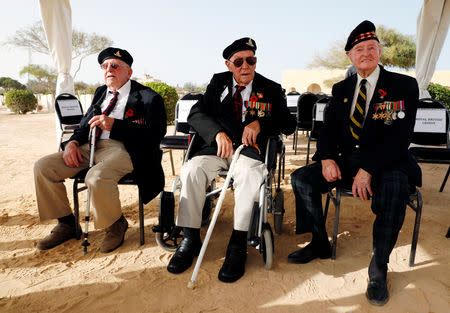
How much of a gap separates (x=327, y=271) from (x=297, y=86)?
38443 mm

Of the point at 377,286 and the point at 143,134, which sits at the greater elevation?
the point at 143,134

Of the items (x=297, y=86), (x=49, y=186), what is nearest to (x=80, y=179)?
(x=49, y=186)

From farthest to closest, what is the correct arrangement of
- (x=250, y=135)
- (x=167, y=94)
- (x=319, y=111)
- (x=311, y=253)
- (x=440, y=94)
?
(x=440, y=94) → (x=167, y=94) → (x=319, y=111) → (x=250, y=135) → (x=311, y=253)

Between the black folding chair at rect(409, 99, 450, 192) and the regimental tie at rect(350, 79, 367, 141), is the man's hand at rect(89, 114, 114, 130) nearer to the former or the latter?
the regimental tie at rect(350, 79, 367, 141)

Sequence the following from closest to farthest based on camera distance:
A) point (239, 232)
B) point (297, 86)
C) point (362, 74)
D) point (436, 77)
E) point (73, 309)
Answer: point (73, 309), point (239, 232), point (362, 74), point (436, 77), point (297, 86)

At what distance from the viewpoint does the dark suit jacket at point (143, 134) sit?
2.70 metres

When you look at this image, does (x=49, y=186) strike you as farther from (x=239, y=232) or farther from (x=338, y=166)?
(x=338, y=166)

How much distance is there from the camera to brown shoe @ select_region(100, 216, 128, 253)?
8.59ft

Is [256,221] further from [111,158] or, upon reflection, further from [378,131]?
[111,158]

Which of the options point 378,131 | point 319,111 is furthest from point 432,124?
point 378,131

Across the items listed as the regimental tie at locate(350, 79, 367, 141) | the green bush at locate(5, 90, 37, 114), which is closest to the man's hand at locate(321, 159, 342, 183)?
the regimental tie at locate(350, 79, 367, 141)

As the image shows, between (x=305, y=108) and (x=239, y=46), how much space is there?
378 centimetres

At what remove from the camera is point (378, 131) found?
7.67 feet

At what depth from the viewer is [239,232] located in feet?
7.60
